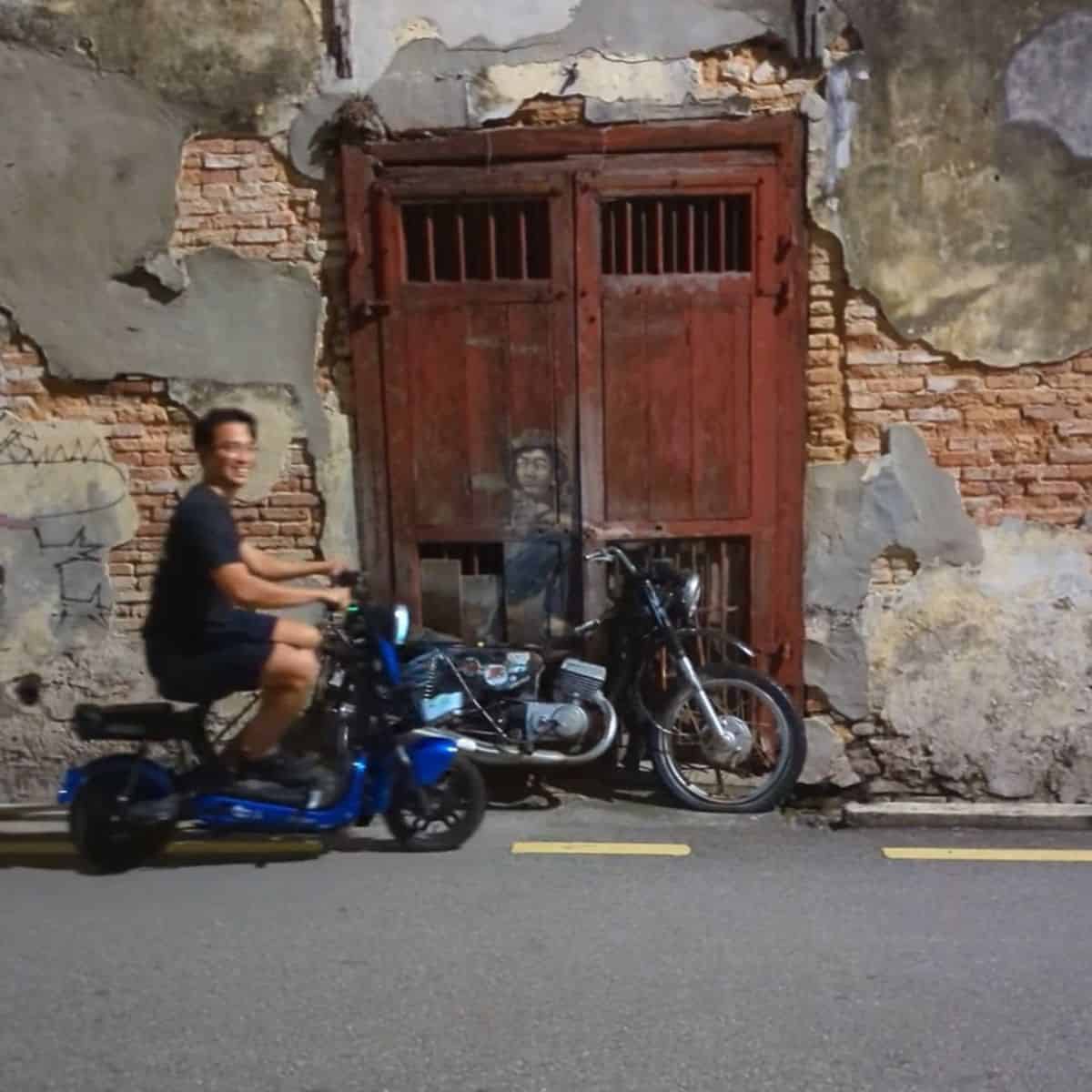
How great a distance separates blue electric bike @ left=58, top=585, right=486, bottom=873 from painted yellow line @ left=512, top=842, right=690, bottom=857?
0.31m

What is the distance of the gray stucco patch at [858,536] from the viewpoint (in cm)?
643

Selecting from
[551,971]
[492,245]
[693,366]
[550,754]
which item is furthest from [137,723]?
[693,366]

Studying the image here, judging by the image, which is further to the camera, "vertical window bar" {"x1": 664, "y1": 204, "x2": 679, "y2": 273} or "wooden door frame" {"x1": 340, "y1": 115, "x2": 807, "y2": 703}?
"vertical window bar" {"x1": 664, "y1": 204, "x2": 679, "y2": 273}

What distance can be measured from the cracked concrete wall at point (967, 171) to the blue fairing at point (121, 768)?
390cm

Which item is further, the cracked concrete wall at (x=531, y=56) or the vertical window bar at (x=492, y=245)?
the vertical window bar at (x=492, y=245)

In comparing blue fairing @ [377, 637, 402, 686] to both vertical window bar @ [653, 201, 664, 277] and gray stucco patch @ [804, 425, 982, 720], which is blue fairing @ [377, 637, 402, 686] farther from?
vertical window bar @ [653, 201, 664, 277]

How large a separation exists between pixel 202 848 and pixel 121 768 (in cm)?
59

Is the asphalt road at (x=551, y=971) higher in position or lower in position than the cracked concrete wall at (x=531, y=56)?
lower

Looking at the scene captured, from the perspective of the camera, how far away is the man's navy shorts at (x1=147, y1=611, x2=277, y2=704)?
5.23 meters

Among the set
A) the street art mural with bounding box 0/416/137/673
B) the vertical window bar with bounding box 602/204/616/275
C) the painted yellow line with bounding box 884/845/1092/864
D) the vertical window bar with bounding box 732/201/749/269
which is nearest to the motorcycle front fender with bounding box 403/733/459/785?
the painted yellow line with bounding box 884/845/1092/864

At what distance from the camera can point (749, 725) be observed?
21.1ft

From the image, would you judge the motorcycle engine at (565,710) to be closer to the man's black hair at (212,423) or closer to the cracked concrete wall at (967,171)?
the man's black hair at (212,423)

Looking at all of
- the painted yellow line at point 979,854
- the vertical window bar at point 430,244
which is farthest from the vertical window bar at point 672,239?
the painted yellow line at point 979,854

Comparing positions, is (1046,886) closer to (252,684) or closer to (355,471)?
(252,684)
